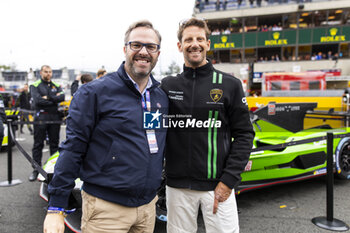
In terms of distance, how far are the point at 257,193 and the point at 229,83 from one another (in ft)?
8.82

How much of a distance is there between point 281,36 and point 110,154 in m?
26.4

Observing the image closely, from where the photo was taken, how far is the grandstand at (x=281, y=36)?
23.9m

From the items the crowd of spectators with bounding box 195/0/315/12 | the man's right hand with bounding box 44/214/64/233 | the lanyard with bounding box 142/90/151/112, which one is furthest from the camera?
the crowd of spectators with bounding box 195/0/315/12

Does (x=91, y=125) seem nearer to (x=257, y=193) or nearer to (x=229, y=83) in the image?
(x=229, y=83)

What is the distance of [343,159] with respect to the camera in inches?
169

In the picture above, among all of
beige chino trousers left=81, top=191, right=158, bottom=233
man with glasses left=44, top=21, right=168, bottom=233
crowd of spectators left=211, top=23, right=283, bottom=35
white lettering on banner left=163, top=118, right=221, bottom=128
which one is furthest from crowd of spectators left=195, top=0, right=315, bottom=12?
beige chino trousers left=81, top=191, right=158, bottom=233

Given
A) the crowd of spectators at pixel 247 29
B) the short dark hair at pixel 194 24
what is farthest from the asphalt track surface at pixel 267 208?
the crowd of spectators at pixel 247 29

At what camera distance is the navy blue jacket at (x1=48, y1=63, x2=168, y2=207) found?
1342 mm

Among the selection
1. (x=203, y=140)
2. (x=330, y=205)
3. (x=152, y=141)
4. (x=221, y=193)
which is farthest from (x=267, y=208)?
(x=152, y=141)

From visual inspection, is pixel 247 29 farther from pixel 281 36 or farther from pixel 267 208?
pixel 267 208

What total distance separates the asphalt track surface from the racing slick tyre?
0.19 metres

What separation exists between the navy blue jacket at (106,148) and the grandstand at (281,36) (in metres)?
22.7

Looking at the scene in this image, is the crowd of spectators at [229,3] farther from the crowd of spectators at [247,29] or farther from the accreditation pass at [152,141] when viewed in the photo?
the accreditation pass at [152,141]

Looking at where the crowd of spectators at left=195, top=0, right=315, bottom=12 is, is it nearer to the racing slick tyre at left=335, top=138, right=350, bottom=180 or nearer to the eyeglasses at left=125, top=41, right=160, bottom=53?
the racing slick tyre at left=335, top=138, right=350, bottom=180
